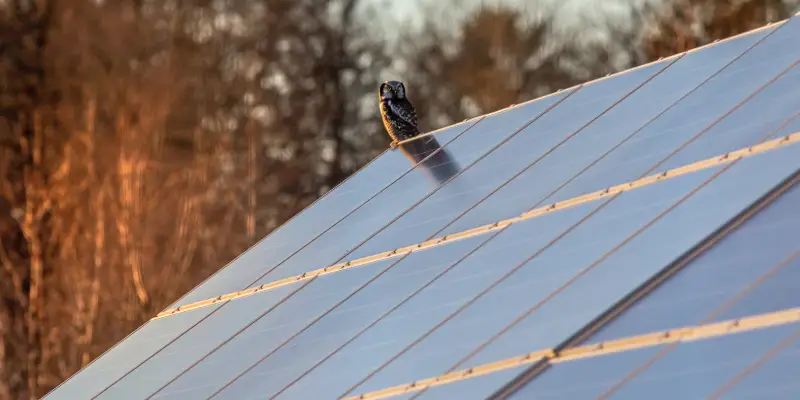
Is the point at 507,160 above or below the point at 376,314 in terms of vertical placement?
above

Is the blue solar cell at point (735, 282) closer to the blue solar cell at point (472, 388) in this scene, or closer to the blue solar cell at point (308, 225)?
the blue solar cell at point (472, 388)

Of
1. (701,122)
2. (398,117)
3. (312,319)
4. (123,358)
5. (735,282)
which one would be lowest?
(123,358)

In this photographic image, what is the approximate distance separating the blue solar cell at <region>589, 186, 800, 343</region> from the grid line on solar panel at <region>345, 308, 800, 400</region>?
52 mm

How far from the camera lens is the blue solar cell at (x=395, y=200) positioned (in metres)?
11.0

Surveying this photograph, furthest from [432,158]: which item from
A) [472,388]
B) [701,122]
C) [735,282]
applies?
[735,282]


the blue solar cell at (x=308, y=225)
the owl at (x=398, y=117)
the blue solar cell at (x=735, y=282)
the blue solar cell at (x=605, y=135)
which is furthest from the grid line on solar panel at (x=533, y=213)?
the owl at (x=398, y=117)

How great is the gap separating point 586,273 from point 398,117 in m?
6.49

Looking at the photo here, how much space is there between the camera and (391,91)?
14.7m

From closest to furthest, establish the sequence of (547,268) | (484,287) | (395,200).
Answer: (547,268) → (484,287) → (395,200)

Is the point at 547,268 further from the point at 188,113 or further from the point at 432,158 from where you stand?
the point at 188,113

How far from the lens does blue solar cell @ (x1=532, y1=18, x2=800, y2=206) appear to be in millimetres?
8742

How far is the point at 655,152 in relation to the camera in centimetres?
914

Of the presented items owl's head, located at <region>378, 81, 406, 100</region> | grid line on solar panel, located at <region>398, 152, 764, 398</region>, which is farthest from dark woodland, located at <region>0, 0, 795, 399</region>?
grid line on solar panel, located at <region>398, 152, 764, 398</region>

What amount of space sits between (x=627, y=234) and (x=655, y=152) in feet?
3.98
